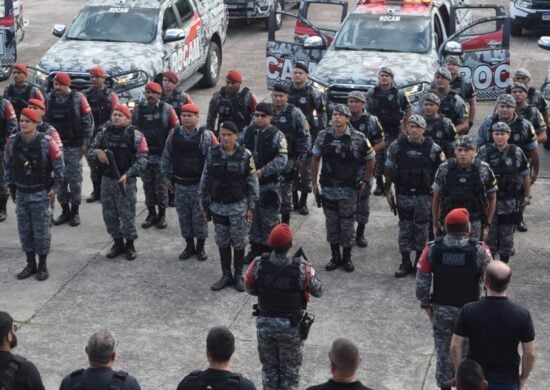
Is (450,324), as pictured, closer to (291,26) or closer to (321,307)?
(321,307)

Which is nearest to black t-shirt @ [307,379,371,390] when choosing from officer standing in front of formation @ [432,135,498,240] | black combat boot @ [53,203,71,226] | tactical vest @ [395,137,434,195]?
officer standing in front of formation @ [432,135,498,240]

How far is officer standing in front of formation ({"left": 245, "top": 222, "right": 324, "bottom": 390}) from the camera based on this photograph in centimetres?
850

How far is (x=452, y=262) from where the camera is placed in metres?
8.57

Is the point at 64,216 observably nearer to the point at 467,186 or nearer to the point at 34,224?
the point at 34,224

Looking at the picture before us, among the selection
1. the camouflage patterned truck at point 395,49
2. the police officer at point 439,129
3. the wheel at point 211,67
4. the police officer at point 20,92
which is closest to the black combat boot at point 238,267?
the police officer at point 439,129

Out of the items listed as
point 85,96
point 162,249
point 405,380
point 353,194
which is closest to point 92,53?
point 85,96

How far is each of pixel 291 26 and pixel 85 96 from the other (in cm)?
1264

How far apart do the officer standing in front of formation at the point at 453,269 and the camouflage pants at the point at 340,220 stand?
314 cm

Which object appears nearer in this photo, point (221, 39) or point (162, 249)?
point (162, 249)

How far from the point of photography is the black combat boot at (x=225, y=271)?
11531mm

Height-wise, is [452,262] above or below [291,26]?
above

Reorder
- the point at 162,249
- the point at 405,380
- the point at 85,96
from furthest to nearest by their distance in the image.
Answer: the point at 85,96 → the point at 162,249 → the point at 405,380

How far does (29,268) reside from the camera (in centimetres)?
1196

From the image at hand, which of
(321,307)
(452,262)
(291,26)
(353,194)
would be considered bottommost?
(291,26)
